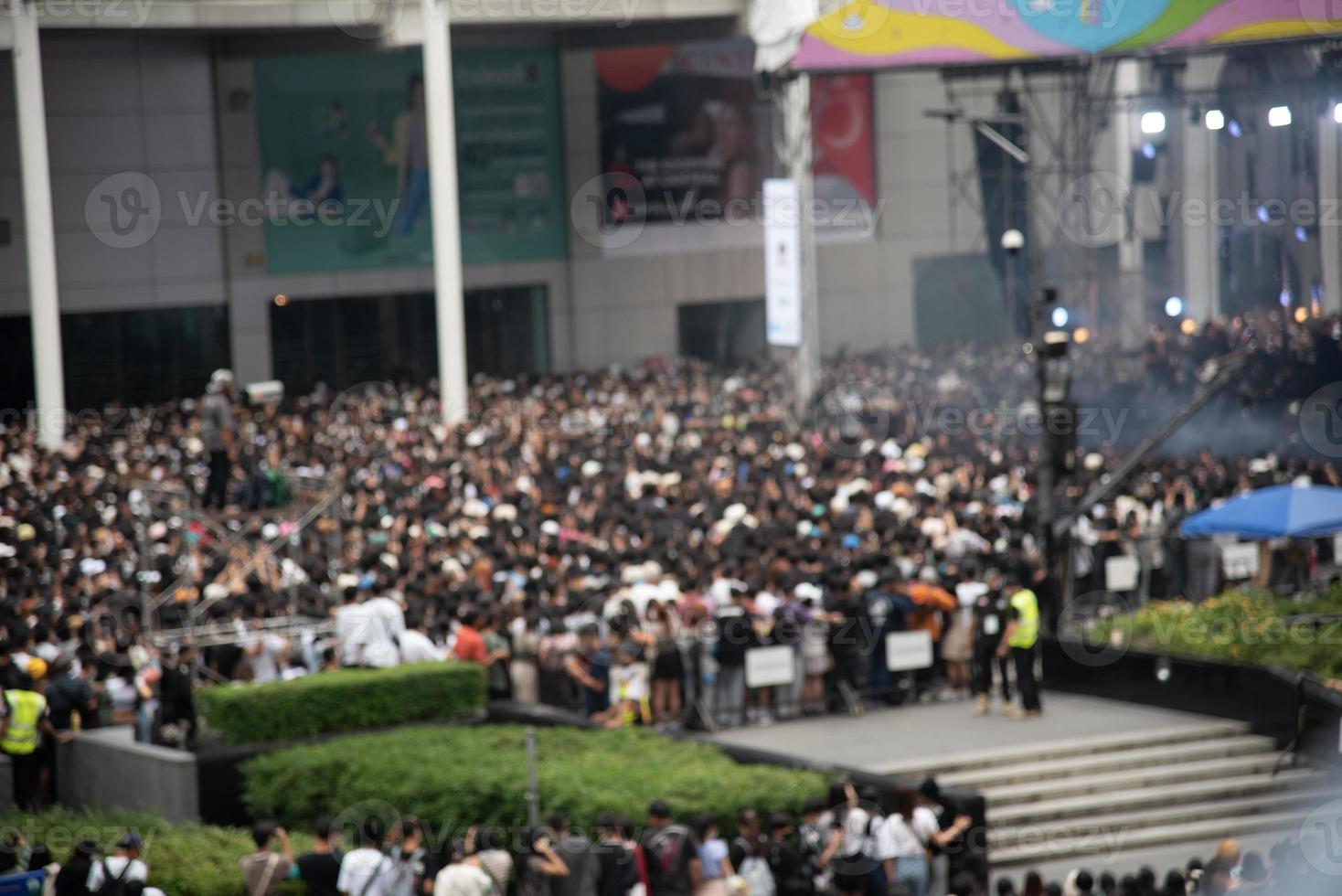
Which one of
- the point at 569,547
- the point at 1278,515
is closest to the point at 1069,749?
the point at 1278,515

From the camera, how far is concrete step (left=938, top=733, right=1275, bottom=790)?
15492mm

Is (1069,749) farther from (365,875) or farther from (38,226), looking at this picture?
(38,226)

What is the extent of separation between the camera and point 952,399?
33344 millimetres

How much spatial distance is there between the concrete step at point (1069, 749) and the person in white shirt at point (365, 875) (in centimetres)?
465

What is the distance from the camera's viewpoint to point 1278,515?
17344mm

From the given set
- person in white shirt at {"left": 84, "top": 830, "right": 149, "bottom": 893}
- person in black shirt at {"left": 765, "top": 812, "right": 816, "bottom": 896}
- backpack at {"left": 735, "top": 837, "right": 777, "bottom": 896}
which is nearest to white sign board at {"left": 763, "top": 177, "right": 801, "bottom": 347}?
person in black shirt at {"left": 765, "top": 812, "right": 816, "bottom": 896}

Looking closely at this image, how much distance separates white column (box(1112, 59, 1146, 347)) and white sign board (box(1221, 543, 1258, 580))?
14.8 meters

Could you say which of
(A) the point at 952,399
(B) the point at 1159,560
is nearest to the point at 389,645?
(B) the point at 1159,560

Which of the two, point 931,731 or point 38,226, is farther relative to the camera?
point 38,226

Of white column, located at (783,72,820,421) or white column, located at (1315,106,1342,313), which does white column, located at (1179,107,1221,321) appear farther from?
white column, located at (783,72,820,421)

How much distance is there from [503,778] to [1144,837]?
17.0 ft

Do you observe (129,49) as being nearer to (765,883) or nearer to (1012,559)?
(1012,559)

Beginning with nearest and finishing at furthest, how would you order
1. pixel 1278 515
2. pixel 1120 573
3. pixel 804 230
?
pixel 1278 515
pixel 1120 573
pixel 804 230

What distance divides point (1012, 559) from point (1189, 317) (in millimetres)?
15353
